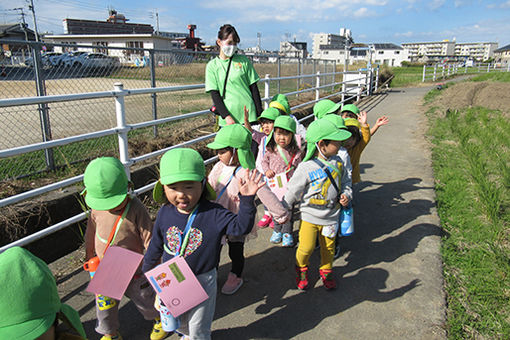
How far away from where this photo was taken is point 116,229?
7.03 ft

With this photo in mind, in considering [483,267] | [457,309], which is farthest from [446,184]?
[457,309]

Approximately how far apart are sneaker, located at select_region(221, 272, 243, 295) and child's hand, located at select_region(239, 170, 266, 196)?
1.24 meters

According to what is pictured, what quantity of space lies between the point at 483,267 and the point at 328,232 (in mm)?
1463

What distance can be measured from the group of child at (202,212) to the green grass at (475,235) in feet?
3.27

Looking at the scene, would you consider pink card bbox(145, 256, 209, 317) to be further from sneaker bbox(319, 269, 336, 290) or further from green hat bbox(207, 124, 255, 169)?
sneaker bbox(319, 269, 336, 290)

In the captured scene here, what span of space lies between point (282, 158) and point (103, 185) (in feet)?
6.05

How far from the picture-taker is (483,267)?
307cm

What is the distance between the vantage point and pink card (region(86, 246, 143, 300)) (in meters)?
1.96

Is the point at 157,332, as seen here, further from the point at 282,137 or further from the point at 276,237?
the point at 282,137

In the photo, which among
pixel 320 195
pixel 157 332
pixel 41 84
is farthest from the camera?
pixel 41 84

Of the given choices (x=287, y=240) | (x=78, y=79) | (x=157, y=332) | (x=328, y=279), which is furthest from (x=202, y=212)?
(x=78, y=79)

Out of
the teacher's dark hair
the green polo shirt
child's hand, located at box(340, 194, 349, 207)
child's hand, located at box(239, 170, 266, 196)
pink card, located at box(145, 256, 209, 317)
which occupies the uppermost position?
the teacher's dark hair

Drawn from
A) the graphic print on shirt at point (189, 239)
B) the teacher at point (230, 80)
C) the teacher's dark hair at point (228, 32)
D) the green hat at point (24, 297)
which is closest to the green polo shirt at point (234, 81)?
the teacher at point (230, 80)

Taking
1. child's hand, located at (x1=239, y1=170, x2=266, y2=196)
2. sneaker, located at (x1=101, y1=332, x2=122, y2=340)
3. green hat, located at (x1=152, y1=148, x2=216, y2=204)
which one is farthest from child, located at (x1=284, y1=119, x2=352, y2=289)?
sneaker, located at (x1=101, y1=332, x2=122, y2=340)
